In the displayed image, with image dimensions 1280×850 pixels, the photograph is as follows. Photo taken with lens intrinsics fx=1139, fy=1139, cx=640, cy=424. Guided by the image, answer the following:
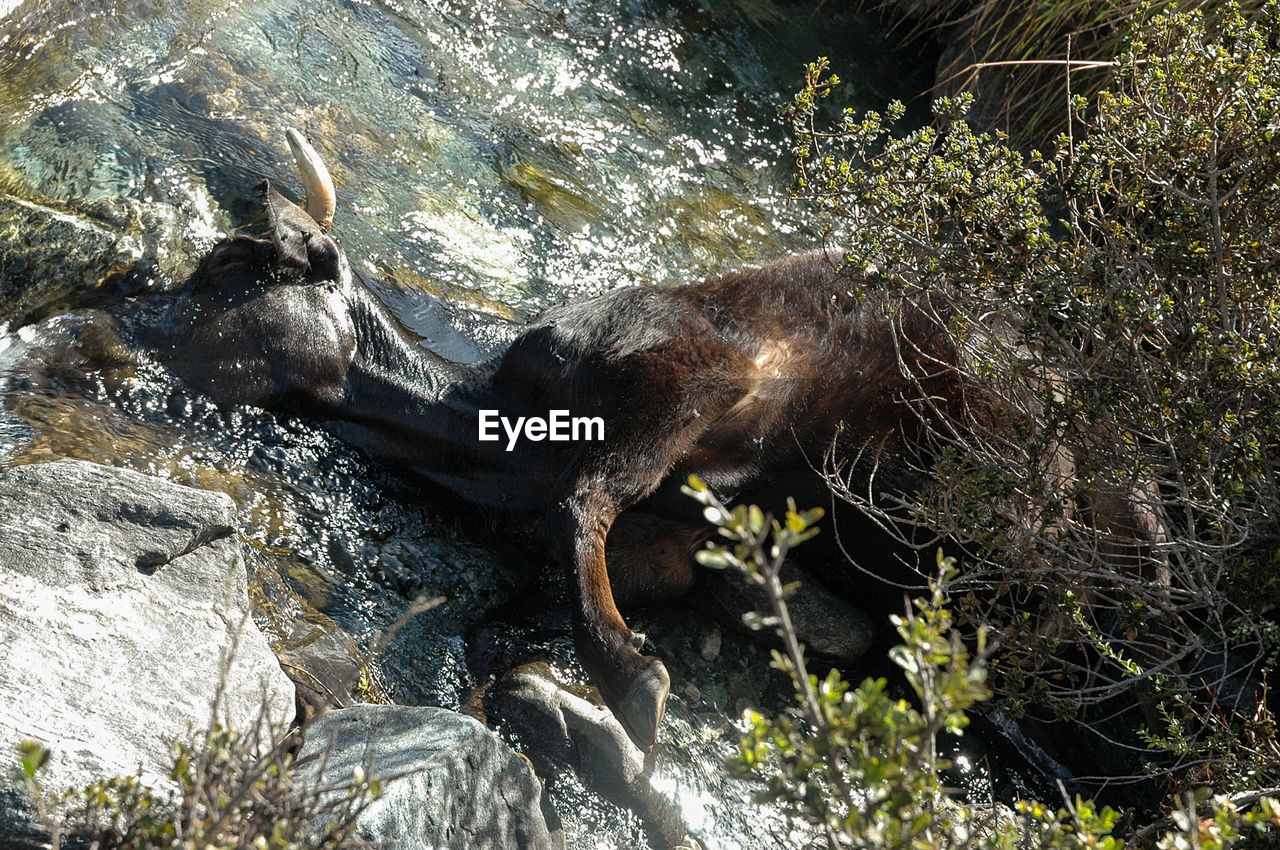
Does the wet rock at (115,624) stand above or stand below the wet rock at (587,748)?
above

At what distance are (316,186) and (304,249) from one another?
515mm

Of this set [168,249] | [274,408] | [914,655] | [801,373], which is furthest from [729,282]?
[914,655]

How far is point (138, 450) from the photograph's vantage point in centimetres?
394

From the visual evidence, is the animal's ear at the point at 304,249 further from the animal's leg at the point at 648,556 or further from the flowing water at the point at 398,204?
the animal's leg at the point at 648,556

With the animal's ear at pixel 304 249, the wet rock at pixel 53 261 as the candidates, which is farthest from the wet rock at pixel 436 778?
the wet rock at pixel 53 261

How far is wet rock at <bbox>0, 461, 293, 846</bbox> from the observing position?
2.54 metres

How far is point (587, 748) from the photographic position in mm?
3502

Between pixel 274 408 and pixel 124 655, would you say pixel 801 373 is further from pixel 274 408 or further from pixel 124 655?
pixel 124 655

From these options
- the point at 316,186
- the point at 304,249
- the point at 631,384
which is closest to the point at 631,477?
the point at 631,384

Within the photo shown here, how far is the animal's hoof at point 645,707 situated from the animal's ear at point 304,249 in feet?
7.27

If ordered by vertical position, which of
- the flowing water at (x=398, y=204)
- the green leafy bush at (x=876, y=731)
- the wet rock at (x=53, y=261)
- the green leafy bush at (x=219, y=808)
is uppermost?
the green leafy bush at (x=876, y=731)

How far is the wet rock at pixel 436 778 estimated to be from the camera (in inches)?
104

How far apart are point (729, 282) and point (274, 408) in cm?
183

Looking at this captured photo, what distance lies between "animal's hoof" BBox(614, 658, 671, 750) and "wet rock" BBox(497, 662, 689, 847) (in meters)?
0.10
